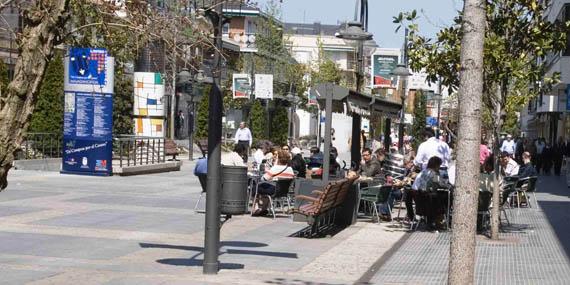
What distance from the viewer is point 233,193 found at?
12.2 m

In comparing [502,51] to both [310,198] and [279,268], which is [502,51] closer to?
[310,198]

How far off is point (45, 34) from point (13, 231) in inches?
380

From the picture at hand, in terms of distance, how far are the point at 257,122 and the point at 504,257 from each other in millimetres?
47669

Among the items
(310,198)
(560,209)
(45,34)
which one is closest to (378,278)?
(310,198)

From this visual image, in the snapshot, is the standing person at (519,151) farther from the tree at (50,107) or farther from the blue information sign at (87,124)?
the blue information sign at (87,124)

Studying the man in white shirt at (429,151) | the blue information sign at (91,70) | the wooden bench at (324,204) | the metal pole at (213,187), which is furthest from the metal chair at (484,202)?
the blue information sign at (91,70)

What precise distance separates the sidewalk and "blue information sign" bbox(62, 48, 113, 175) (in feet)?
19.2

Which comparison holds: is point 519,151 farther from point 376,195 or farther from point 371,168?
point 376,195

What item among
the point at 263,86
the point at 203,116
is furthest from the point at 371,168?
the point at 203,116

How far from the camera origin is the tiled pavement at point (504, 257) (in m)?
12.5

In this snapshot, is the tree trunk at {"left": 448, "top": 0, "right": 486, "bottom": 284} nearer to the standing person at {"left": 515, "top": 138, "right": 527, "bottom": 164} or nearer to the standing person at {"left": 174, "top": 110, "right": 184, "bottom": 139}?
Answer: the standing person at {"left": 515, "top": 138, "right": 527, "bottom": 164}

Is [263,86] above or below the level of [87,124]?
above

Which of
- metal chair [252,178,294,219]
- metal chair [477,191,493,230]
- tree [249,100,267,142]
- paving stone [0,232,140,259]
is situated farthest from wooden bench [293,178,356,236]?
tree [249,100,267,142]

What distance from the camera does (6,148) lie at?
6.03 m
